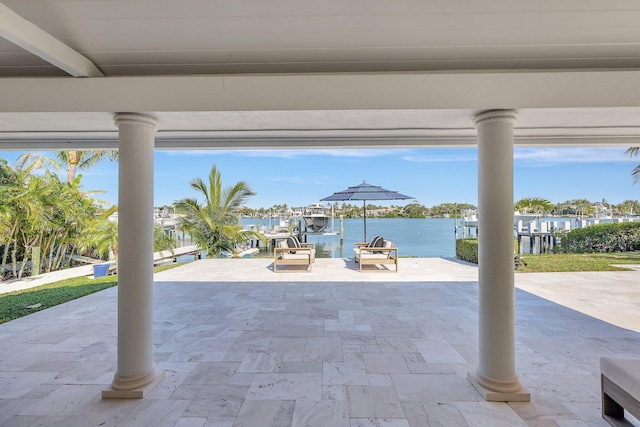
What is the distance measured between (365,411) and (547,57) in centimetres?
313

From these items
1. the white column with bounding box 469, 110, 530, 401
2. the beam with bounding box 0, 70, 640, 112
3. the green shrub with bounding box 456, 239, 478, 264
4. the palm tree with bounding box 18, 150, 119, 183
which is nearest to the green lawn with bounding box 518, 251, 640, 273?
the green shrub with bounding box 456, 239, 478, 264

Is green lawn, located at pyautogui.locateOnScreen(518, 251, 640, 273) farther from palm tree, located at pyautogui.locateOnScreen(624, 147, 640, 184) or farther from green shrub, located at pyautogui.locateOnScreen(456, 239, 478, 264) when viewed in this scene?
palm tree, located at pyautogui.locateOnScreen(624, 147, 640, 184)

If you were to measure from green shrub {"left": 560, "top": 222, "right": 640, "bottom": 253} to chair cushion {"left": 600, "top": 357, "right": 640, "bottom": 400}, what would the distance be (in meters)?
14.9

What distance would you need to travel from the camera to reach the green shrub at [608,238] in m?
13.6

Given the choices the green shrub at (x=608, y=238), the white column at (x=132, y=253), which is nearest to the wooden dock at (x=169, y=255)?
the white column at (x=132, y=253)

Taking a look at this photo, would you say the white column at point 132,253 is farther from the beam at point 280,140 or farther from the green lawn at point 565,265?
the green lawn at point 565,265

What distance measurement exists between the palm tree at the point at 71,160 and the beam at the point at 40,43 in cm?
1080

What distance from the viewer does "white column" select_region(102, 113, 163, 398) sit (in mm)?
2889

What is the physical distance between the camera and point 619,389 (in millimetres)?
2307

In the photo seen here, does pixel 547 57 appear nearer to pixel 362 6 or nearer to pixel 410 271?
pixel 362 6

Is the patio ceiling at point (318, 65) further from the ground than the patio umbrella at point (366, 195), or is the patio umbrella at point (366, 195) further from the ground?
the patio ceiling at point (318, 65)

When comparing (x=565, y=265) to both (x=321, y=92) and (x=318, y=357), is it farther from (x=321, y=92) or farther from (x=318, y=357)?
(x=321, y=92)

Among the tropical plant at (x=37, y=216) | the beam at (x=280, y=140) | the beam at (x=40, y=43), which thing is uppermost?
the beam at (x=40, y=43)

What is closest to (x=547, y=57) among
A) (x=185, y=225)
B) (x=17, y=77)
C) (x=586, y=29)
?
(x=586, y=29)
